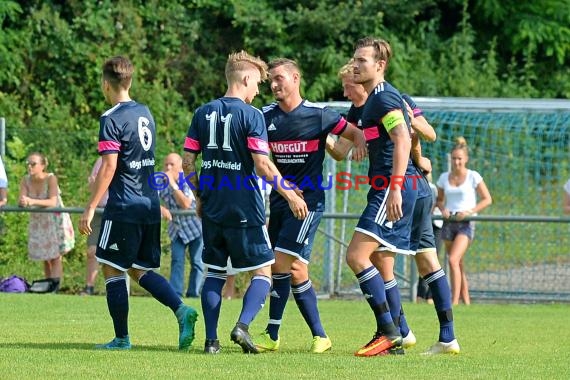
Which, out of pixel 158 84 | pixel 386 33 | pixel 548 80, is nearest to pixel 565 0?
pixel 548 80

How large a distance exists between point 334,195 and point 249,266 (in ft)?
26.1

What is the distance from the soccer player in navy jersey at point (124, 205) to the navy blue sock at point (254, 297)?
0.43 meters

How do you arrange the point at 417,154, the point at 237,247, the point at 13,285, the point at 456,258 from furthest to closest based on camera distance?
the point at 13,285 → the point at 456,258 → the point at 417,154 → the point at 237,247

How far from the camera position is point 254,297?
845cm

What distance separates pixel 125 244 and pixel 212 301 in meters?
0.76

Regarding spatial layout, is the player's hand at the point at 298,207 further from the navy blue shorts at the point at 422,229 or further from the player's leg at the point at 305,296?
the navy blue shorts at the point at 422,229

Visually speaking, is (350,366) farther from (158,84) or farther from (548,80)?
(548,80)

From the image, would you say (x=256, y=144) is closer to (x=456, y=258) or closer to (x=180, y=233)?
(x=456, y=258)

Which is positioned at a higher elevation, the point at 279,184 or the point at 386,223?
the point at 279,184

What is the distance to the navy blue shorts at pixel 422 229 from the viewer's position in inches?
347

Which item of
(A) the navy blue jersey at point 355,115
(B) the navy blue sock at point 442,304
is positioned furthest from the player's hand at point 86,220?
(B) the navy blue sock at point 442,304

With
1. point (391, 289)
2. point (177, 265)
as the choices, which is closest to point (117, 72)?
point (391, 289)

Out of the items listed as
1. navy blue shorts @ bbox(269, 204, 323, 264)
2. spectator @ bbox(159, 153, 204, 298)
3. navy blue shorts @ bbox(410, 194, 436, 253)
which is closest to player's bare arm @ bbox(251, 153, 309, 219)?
navy blue shorts @ bbox(269, 204, 323, 264)

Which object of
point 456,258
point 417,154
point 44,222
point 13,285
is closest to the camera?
point 417,154
